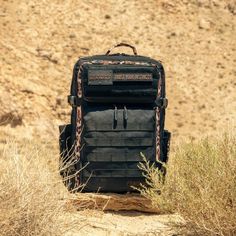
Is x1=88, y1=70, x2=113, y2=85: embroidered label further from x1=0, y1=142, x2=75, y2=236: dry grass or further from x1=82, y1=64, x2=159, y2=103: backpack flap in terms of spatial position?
x1=0, y1=142, x2=75, y2=236: dry grass

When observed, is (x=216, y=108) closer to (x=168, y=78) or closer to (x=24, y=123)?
(x=168, y=78)

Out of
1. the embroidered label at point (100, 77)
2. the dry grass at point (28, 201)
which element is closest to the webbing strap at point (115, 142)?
the embroidered label at point (100, 77)

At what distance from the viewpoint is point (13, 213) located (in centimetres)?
414

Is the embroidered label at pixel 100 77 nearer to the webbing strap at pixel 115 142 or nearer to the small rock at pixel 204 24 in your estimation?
the webbing strap at pixel 115 142

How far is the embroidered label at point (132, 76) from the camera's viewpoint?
245 inches

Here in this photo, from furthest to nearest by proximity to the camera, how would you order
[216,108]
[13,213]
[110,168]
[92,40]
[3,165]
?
[92,40]
[216,108]
[110,168]
[3,165]
[13,213]

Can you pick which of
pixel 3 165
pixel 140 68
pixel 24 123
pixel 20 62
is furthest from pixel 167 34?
pixel 3 165

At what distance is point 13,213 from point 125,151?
2.20 meters

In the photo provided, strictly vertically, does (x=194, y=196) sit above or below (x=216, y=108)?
above

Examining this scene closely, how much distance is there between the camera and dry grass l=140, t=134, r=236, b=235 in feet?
15.4

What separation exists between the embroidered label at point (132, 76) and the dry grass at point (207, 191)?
1035 millimetres

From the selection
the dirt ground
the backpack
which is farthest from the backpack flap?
the dirt ground

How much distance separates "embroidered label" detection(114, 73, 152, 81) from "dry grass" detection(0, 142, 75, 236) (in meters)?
1.88

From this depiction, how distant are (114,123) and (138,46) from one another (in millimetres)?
20922
